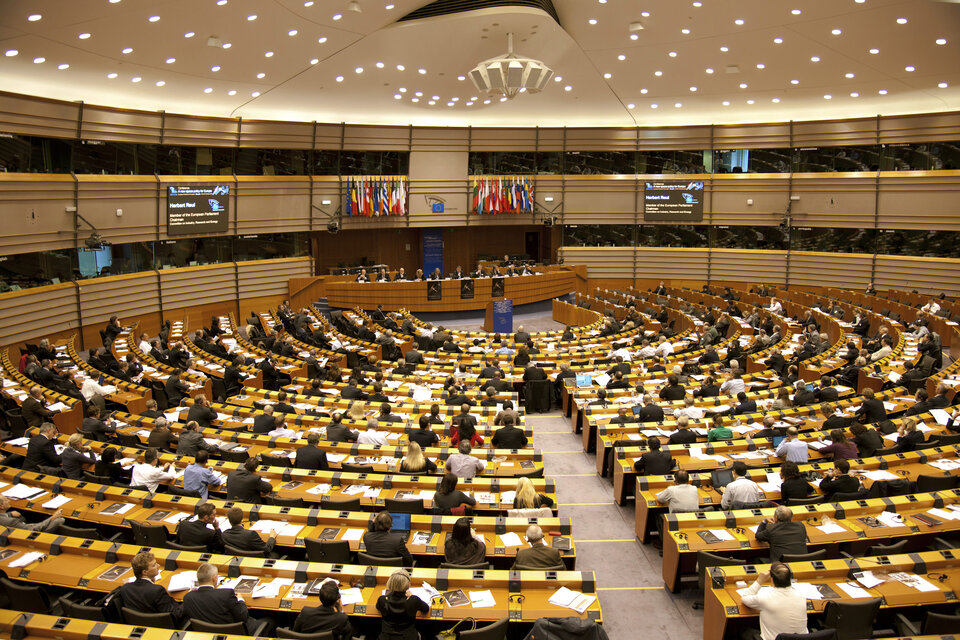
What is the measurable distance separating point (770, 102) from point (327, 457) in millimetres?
23298

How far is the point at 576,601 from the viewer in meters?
6.43

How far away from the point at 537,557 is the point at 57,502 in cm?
604

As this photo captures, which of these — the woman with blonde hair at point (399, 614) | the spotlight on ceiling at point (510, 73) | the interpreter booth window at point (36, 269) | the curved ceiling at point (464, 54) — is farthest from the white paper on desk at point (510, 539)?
the interpreter booth window at point (36, 269)

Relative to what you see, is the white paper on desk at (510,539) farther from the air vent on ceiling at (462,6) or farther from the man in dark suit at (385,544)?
the air vent on ceiling at (462,6)

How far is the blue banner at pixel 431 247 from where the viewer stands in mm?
32531

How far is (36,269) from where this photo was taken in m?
20.2

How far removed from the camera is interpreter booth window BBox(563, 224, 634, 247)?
32.9m

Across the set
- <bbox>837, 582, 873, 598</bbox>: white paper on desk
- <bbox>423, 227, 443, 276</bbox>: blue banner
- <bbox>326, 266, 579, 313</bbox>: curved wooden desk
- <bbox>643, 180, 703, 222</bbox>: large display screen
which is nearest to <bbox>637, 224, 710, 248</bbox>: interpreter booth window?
<bbox>643, 180, 703, 222</bbox>: large display screen

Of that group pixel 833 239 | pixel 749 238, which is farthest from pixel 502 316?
pixel 833 239

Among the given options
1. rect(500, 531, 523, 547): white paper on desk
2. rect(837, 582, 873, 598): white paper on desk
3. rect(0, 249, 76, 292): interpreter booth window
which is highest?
rect(0, 249, 76, 292): interpreter booth window

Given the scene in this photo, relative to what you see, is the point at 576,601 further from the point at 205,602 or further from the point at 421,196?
the point at 421,196

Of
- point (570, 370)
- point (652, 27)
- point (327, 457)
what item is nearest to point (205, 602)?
point (327, 457)

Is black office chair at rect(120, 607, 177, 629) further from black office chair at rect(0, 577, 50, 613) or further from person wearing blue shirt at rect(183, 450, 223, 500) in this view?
person wearing blue shirt at rect(183, 450, 223, 500)

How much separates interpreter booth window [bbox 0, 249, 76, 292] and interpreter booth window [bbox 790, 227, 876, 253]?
27.8 metres
